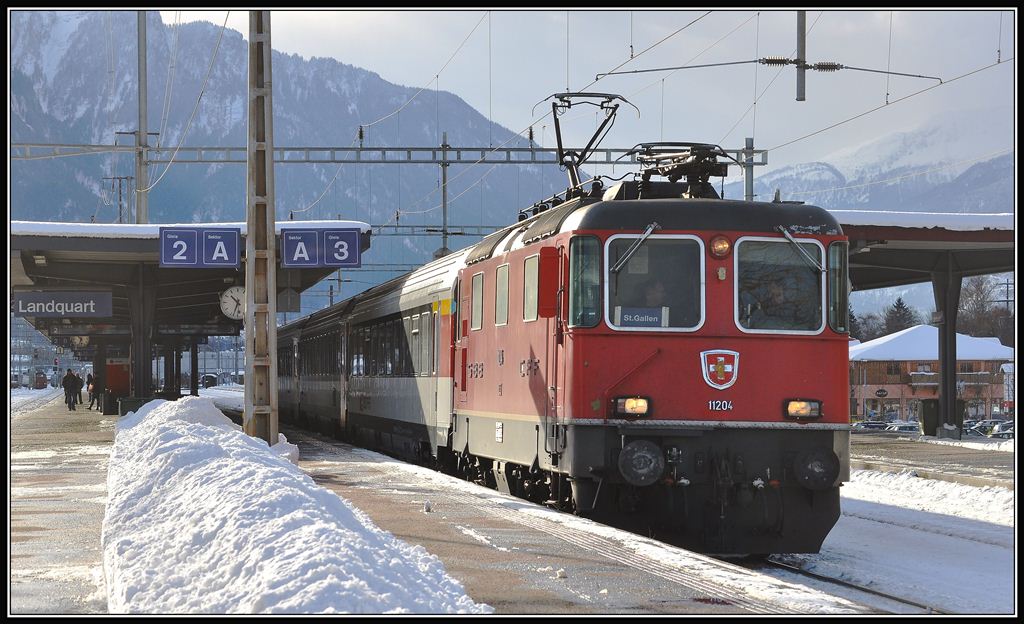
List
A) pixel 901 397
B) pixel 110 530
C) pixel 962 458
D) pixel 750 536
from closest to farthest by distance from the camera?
pixel 110 530 → pixel 750 536 → pixel 962 458 → pixel 901 397

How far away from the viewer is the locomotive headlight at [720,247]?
12406 mm

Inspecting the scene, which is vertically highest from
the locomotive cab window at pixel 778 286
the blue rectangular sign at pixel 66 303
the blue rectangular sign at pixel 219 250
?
the blue rectangular sign at pixel 219 250

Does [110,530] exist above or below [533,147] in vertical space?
below

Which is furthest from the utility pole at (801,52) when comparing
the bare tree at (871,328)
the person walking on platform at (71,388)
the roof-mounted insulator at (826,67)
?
Result: the bare tree at (871,328)

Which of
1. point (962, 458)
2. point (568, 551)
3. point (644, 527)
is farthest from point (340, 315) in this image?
point (568, 551)

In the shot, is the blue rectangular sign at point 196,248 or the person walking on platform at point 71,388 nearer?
the blue rectangular sign at point 196,248

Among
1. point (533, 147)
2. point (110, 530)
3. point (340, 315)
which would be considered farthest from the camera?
point (533, 147)

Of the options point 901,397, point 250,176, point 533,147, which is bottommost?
point 901,397

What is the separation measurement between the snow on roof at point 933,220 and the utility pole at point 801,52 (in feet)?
13.8

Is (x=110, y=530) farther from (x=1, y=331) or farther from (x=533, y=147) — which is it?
(x=533, y=147)

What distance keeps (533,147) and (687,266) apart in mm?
22073

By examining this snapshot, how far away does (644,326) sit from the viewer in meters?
12.2

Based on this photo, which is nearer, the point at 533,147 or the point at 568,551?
Answer: the point at 568,551

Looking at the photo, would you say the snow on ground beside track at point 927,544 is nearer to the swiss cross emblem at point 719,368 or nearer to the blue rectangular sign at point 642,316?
the swiss cross emblem at point 719,368
